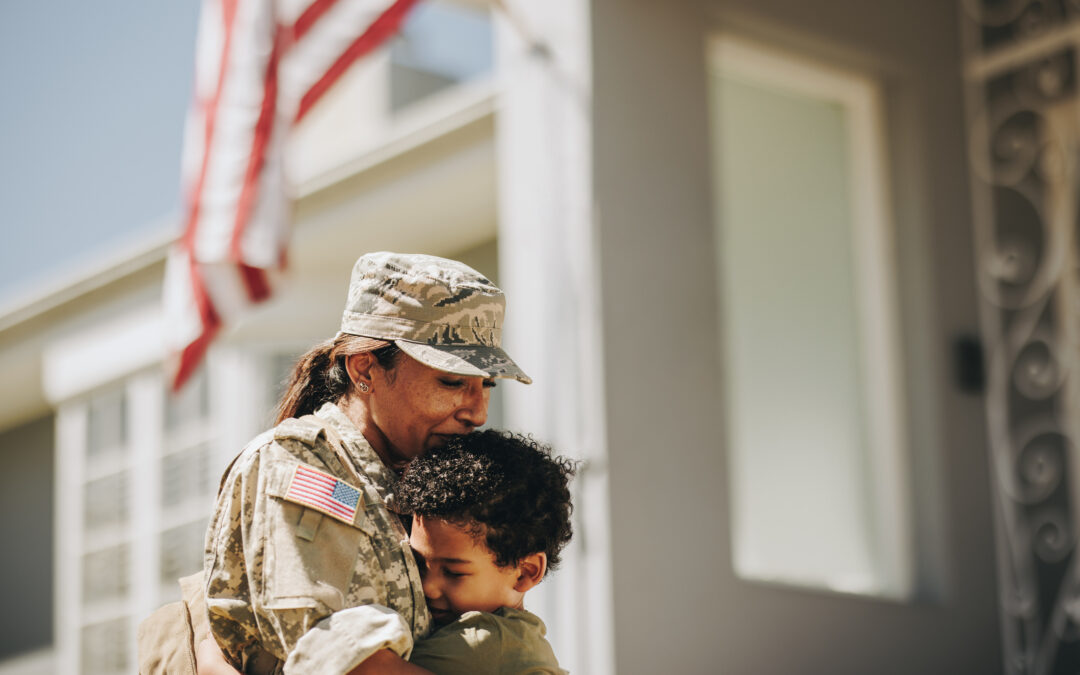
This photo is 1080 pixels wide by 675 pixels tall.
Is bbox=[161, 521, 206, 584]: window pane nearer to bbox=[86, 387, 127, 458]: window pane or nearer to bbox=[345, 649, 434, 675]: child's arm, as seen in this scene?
bbox=[86, 387, 127, 458]: window pane

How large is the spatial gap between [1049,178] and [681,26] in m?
1.81

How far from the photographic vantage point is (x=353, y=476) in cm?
216

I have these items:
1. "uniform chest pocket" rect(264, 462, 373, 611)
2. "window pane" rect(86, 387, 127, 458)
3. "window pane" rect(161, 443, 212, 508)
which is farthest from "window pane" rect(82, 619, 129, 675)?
"uniform chest pocket" rect(264, 462, 373, 611)

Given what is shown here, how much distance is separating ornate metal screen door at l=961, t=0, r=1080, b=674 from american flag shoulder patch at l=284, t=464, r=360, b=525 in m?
3.76

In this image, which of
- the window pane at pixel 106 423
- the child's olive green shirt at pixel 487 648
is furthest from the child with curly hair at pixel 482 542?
the window pane at pixel 106 423

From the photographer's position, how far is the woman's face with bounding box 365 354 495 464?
228 cm

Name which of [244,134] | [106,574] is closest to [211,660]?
[244,134]

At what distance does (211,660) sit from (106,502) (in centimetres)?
578

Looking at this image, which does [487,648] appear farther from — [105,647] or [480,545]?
[105,647]

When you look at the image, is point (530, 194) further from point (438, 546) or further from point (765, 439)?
point (438, 546)

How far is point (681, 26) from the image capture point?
4.73 m

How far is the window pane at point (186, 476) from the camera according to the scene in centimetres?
724

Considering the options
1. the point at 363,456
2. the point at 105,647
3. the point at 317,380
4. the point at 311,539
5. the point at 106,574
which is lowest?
the point at 105,647

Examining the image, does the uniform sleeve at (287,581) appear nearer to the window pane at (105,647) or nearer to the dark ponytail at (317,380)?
the dark ponytail at (317,380)
